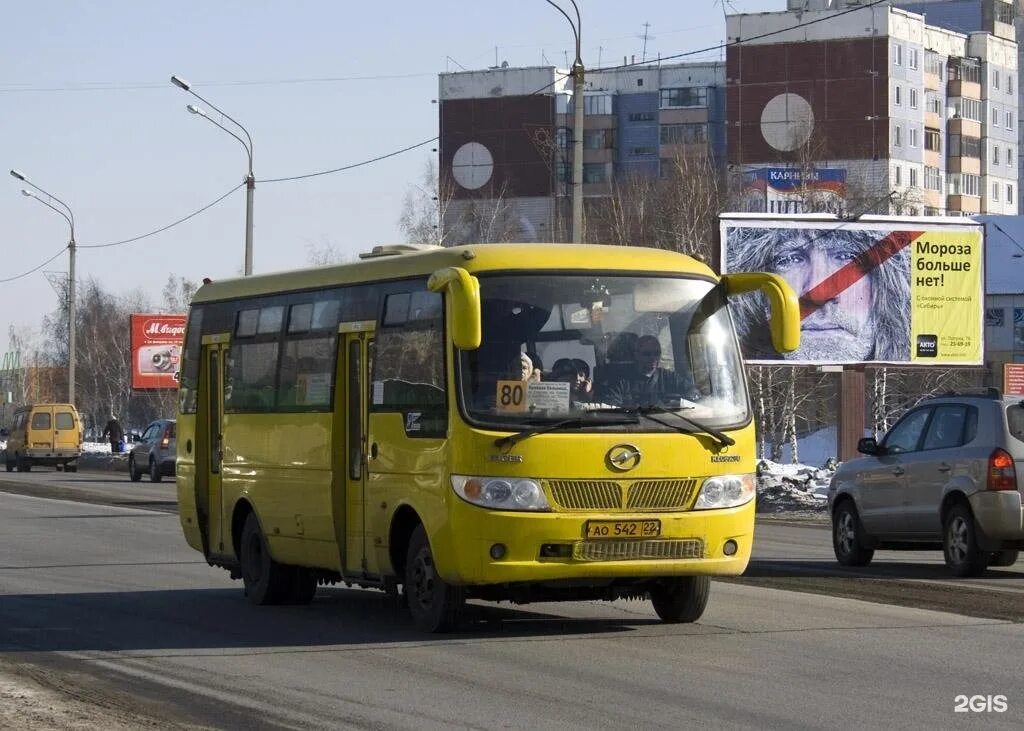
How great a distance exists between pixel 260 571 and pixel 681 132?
12729cm

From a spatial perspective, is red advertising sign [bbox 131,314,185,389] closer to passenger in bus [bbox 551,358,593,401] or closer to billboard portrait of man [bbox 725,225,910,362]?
billboard portrait of man [bbox 725,225,910,362]

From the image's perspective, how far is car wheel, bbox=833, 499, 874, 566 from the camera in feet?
61.0

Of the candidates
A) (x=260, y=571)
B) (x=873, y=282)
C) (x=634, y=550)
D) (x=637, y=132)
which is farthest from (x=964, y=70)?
(x=634, y=550)

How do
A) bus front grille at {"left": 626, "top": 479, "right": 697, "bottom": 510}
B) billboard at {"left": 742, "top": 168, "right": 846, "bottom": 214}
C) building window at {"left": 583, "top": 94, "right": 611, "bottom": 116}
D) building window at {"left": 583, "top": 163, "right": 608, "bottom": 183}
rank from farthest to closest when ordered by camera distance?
building window at {"left": 583, "top": 163, "right": 608, "bottom": 183}, building window at {"left": 583, "top": 94, "right": 611, "bottom": 116}, billboard at {"left": 742, "top": 168, "right": 846, "bottom": 214}, bus front grille at {"left": 626, "top": 479, "right": 697, "bottom": 510}

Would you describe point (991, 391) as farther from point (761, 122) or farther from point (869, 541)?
point (761, 122)

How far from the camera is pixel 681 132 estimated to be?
140 meters

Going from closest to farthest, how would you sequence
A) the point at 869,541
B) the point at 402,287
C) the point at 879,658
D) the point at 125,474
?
the point at 879,658 → the point at 402,287 → the point at 869,541 → the point at 125,474

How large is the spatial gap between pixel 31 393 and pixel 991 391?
169553 millimetres

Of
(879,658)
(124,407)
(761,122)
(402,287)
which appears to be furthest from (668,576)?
(124,407)

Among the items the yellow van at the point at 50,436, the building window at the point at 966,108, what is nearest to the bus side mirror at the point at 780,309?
the yellow van at the point at 50,436

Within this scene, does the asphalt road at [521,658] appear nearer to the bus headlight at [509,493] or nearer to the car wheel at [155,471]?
the bus headlight at [509,493]

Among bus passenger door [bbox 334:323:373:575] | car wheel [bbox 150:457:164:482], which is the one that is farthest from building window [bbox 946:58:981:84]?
bus passenger door [bbox 334:323:373:575]

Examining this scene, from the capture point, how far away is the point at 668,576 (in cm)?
1202

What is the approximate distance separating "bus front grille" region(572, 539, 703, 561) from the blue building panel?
133473 mm
